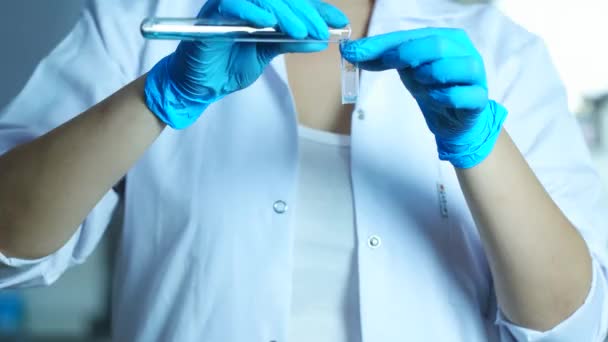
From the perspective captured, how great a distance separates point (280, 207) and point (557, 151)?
0.39 metres

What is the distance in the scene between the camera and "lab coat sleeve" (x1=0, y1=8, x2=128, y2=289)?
825 mm

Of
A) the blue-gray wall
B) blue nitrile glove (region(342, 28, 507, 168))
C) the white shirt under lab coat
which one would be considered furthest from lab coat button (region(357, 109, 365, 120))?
the blue-gray wall

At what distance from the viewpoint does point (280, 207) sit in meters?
0.83

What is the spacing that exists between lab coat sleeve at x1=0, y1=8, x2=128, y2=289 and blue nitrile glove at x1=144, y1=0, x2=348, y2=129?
0.56ft

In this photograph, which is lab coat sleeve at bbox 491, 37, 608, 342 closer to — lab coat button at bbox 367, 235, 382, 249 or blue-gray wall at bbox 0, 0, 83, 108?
lab coat button at bbox 367, 235, 382, 249

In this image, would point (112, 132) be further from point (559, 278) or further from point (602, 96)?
point (602, 96)

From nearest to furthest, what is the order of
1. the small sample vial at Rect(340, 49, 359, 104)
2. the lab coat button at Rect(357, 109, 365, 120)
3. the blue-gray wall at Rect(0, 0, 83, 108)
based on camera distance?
the small sample vial at Rect(340, 49, 359, 104), the lab coat button at Rect(357, 109, 365, 120), the blue-gray wall at Rect(0, 0, 83, 108)

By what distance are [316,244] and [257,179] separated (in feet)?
0.36

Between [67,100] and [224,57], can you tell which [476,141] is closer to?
[224,57]

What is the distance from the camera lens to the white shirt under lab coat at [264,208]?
0.82 m

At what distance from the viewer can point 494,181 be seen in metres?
0.76

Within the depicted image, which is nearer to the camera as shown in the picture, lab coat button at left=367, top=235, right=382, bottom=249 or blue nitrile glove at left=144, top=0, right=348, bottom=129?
blue nitrile glove at left=144, top=0, right=348, bottom=129

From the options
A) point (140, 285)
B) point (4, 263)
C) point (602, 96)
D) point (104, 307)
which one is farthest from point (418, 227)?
point (602, 96)

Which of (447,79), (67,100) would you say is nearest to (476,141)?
(447,79)
